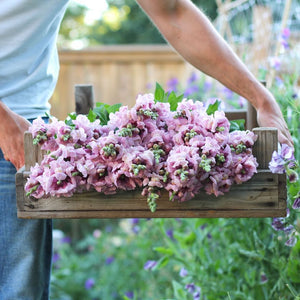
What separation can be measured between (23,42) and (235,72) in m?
0.54

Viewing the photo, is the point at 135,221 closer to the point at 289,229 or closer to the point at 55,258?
the point at 55,258

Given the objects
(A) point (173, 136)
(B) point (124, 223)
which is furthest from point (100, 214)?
(B) point (124, 223)

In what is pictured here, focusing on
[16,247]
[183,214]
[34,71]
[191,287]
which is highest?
[34,71]

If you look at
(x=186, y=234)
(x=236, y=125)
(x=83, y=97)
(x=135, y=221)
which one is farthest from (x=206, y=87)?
(x=236, y=125)

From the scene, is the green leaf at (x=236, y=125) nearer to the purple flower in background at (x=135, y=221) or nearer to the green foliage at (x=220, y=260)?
the green foliage at (x=220, y=260)

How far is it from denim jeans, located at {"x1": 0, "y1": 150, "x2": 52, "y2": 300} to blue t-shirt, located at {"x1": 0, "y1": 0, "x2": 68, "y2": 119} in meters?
0.16

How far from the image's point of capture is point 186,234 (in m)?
2.87

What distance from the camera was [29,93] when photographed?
1.54 metres

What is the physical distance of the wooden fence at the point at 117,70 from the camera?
5590mm

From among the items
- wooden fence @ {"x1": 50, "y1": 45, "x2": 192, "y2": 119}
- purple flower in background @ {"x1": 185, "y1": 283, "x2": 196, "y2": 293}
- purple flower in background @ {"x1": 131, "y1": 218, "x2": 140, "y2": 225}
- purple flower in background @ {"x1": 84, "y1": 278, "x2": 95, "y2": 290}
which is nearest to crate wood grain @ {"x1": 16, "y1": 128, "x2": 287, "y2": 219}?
purple flower in background @ {"x1": 185, "y1": 283, "x2": 196, "y2": 293}

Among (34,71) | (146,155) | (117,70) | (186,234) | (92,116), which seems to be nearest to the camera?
(146,155)

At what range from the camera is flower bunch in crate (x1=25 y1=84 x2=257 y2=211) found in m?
1.15

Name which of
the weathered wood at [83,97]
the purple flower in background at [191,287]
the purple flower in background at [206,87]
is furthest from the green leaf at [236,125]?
the purple flower in background at [206,87]

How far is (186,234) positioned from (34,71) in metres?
1.54
